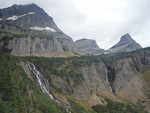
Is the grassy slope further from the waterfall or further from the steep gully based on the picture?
the waterfall

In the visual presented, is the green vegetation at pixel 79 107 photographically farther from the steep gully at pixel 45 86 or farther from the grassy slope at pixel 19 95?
the steep gully at pixel 45 86

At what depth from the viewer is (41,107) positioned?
455 ft

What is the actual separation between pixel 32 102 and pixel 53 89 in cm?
5375

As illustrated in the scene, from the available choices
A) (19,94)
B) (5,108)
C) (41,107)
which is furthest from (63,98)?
(5,108)

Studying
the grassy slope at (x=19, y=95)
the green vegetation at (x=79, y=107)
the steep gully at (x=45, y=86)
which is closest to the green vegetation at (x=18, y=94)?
the grassy slope at (x=19, y=95)

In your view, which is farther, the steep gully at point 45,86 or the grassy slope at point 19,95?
the steep gully at point 45,86

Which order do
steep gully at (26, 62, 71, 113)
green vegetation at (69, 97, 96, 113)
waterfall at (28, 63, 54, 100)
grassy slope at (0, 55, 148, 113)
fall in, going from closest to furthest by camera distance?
grassy slope at (0, 55, 148, 113) < steep gully at (26, 62, 71, 113) < green vegetation at (69, 97, 96, 113) < waterfall at (28, 63, 54, 100)

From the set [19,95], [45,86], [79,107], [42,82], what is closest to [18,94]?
[19,95]

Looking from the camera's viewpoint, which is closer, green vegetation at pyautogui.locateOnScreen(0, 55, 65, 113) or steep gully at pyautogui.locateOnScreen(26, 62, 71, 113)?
green vegetation at pyautogui.locateOnScreen(0, 55, 65, 113)

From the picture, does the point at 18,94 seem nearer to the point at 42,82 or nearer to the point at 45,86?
the point at 45,86

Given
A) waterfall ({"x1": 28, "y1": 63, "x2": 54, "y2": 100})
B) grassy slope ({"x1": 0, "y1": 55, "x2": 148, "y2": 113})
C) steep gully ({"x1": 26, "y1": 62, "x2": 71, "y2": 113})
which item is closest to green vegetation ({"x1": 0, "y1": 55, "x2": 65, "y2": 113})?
grassy slope ({"x1": 0, "y1": 55, "x2": 148, "y2": 113})

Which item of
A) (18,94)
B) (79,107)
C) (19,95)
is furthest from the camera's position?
(79,107)

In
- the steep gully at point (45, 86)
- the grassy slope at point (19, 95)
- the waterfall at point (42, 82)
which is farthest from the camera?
the waterfall at point (42, 82)

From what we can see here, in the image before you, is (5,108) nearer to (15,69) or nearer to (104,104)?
(15,69)
